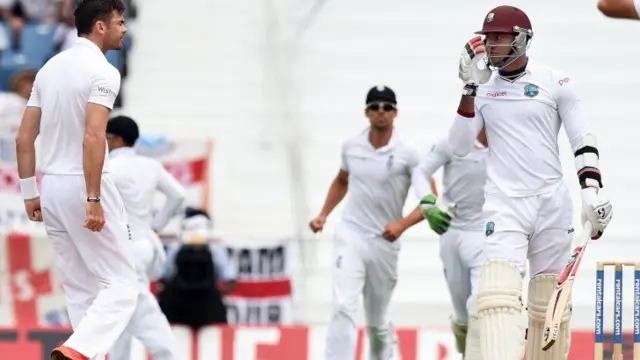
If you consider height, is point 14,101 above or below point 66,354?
above

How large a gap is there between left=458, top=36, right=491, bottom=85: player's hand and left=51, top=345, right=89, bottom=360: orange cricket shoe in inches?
78.0

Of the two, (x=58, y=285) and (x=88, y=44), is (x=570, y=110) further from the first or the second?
(x=58, y=285)

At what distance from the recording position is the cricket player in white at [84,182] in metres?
6.66

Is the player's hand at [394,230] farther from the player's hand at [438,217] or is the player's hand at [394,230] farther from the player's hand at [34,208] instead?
the player's hand at [34,208]

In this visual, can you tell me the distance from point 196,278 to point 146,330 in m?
2.83

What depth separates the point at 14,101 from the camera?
1303cm

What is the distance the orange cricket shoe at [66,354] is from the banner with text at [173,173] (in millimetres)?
5521

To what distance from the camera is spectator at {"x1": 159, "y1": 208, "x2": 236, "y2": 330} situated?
11000 mm

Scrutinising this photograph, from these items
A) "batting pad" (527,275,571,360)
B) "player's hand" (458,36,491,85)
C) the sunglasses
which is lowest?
"batting pad" (527,275,571,360)

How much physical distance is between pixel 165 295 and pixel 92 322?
454cm

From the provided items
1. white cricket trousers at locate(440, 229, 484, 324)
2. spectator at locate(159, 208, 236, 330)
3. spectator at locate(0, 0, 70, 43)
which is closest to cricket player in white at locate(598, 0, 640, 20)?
white cricket trousers at locate(440, 229, 484, 324)

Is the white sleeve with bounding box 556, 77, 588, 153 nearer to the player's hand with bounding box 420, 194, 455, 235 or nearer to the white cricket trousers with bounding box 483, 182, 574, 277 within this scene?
the white cricket trousers with bounding box 483, 182, 574, 277

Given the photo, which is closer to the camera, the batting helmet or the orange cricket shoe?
the orange cricket shoe

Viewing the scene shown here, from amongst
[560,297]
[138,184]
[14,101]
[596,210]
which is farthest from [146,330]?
[14,101]
